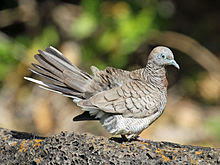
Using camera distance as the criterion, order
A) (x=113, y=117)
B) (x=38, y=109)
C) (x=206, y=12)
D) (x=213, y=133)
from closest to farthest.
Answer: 1. (x=113, y=117)
2. (x=213, y=133)
3. (x=38, y=109)
4. (x=206, y=12)

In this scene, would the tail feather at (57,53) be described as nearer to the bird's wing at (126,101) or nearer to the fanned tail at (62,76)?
the fanned tail at (62,76)

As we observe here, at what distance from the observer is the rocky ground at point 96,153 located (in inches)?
122

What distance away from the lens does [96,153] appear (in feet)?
10.3

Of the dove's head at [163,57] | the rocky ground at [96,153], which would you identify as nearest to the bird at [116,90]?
the dove's head at [163,57]

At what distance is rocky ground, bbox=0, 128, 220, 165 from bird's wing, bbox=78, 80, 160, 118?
447 mm

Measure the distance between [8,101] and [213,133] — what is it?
12.2 feet

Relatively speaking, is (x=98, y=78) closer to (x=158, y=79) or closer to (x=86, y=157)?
(x=158, y=79)

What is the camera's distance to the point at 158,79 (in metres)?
4.14

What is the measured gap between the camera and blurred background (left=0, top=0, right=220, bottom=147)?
7375 mm

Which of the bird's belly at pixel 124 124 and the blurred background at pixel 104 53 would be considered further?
the blurred background at pixel 104 53

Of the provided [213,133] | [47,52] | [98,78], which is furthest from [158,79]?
[213,133]

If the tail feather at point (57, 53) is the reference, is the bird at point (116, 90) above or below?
below

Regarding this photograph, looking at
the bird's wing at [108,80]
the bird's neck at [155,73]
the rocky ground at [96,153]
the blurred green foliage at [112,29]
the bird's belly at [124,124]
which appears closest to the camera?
the rocky ground at [96,153]

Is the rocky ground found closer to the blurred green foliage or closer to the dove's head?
the dove's head
